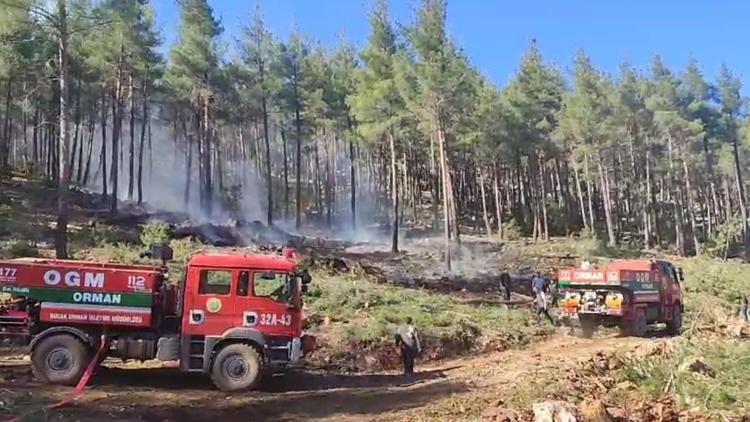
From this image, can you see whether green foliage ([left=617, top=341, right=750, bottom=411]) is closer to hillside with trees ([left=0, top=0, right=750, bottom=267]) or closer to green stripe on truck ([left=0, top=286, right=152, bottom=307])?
green stripe on truck ([left=0, top=286, right=152, bottom=307])

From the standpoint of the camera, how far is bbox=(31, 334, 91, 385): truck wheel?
11641 millimetres

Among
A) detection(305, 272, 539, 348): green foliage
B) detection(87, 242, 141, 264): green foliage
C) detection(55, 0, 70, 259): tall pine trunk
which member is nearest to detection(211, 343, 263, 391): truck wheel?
detection(305, 272, 539, 348): green foliage

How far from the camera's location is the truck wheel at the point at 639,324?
19.8 metres

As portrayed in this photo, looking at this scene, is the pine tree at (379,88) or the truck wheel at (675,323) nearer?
the truck wheel at (675,323)

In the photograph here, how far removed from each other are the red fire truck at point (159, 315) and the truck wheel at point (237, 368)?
0.06ft

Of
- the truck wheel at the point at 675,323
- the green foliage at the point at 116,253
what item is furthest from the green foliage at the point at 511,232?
the green foliage at the point at 116,253

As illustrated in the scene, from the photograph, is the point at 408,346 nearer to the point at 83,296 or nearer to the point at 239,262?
→ the point at 239,262

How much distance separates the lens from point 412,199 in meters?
60.2

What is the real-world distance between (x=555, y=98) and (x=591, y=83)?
2.71m

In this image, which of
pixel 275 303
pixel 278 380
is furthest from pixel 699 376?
pixel 278 380

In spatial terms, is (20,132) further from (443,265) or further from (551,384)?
(551,384)

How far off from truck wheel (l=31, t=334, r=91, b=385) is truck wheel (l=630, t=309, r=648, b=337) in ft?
49.5

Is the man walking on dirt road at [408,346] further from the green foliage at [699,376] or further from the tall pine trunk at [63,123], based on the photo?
the tall pine trunk at [63,123]

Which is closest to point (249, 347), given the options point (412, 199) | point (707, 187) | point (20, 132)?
point (412, 199)
